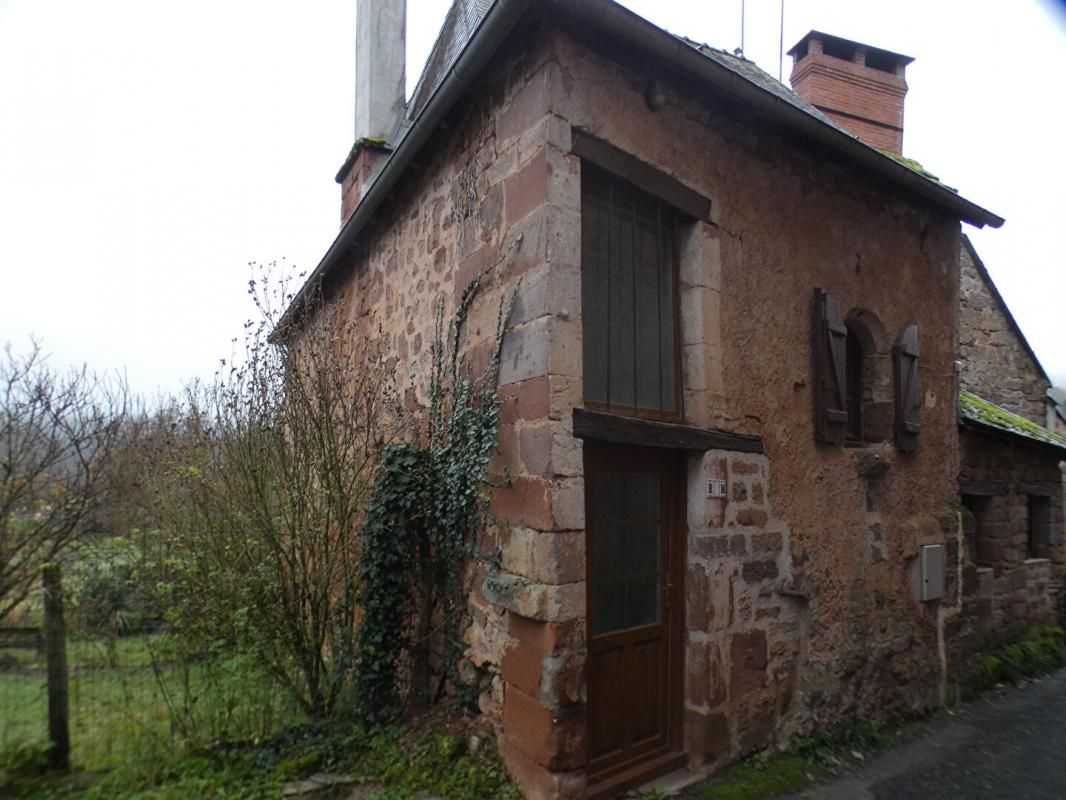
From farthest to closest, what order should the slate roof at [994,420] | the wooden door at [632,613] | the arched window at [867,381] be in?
1. the slate roof at [994,420]
2. the arched window at [867,381]
3. the wooden door at [632,613]

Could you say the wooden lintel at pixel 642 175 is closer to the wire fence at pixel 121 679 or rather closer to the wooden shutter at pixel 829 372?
the wooden shutter at pixel 829 372

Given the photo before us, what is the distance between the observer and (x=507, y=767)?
358 cm

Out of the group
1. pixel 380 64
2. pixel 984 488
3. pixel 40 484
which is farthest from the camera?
pixel 380 64

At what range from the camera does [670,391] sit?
4195mm

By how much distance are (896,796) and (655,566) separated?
1928 millimetres

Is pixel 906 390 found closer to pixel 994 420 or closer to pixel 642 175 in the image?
pixel 994 420

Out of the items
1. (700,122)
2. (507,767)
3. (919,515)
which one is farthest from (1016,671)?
(700,122)

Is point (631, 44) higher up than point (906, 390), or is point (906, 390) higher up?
point (631, 44)

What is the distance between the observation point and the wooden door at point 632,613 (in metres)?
3.74

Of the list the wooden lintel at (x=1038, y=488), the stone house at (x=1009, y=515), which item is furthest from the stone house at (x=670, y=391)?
the wooden lintel at (x=1038, y=488)

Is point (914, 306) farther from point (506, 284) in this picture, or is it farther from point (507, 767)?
point (507, 767)

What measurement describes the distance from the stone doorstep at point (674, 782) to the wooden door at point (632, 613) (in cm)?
5

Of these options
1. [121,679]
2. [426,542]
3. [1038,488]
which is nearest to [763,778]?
[426,542]

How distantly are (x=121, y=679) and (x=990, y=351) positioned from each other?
1046 centimetres
